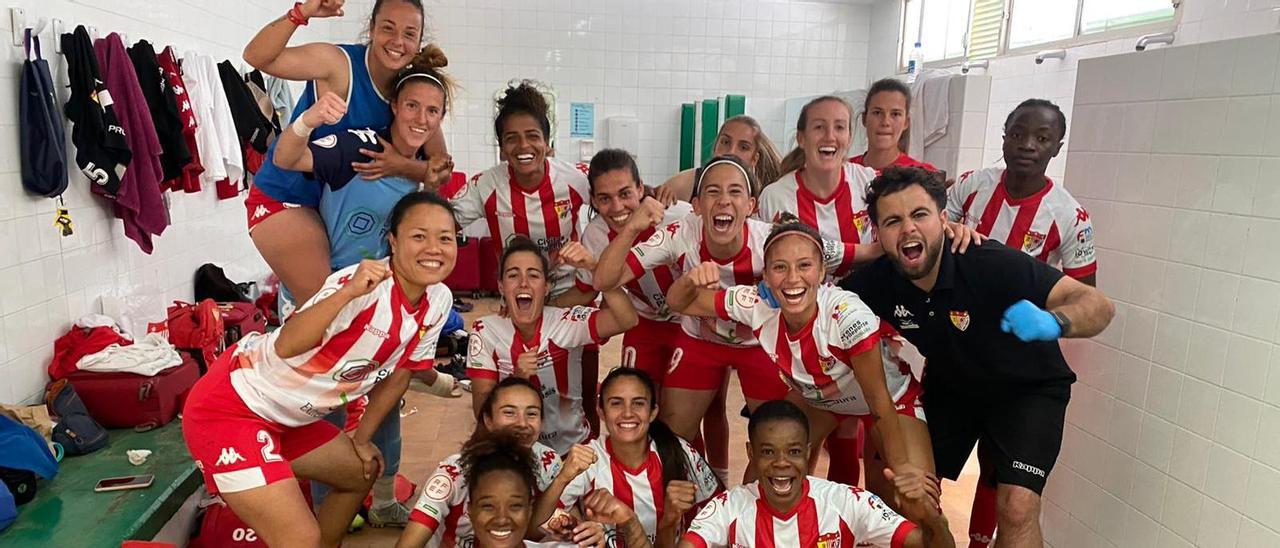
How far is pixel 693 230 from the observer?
8.79 feet

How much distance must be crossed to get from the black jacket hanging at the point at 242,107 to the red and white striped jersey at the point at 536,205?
8.03 ft

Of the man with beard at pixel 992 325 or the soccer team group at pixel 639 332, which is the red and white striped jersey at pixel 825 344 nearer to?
the soccer team group at pixel 639 332

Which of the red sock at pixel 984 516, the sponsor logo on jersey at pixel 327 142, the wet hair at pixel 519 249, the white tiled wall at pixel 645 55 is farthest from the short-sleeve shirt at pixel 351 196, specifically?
the white tiled wall at pixel 645 55

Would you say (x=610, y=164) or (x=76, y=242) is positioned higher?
(x=610, y=164)

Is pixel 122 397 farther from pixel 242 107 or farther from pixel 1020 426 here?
pixel 1020 426

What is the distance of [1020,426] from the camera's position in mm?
2227

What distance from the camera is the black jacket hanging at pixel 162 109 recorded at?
3.64 metres

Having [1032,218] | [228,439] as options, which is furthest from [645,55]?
[228,439]

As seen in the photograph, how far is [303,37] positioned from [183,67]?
224 centimetres

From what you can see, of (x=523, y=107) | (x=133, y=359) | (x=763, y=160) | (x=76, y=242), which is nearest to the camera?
(x=523, y=107)

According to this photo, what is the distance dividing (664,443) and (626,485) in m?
0.21

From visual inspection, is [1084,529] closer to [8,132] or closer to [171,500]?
[171,500]

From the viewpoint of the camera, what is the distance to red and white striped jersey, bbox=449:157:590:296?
9.66 ft

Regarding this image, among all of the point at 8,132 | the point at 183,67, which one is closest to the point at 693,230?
the point at 8,132
